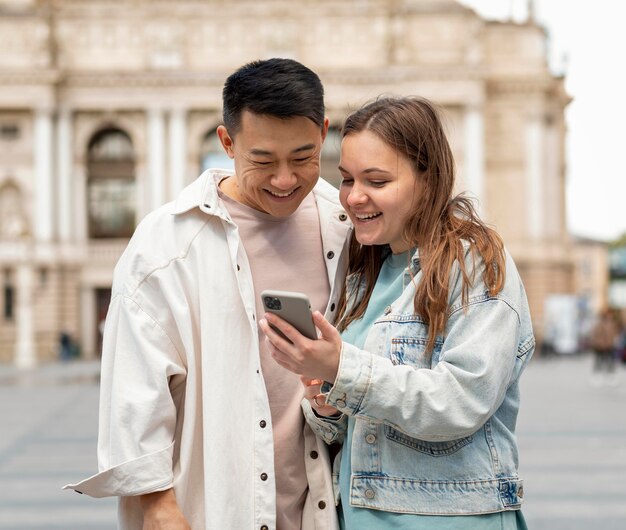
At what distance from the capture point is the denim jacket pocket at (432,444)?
2.54 m

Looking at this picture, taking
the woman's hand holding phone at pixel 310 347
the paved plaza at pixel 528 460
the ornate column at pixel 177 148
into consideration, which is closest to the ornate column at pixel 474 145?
the ornate column at pixel 177 148

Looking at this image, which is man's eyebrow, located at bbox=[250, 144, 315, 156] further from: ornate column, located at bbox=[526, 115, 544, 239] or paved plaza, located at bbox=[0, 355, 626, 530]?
ornate column, located at bbox=[526, 115, 544, 239]

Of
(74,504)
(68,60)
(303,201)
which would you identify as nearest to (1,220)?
(68,60)

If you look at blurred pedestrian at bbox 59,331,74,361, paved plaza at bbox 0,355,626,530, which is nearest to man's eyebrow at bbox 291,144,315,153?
paved plaza at bbox 0,355,626,530

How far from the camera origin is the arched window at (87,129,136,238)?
45219 millimetres

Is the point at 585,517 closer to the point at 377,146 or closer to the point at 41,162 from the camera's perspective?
the point at 377,146

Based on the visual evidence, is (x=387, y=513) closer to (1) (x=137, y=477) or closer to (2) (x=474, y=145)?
(1) (x=137, y=477)

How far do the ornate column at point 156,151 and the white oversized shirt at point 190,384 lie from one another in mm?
41518

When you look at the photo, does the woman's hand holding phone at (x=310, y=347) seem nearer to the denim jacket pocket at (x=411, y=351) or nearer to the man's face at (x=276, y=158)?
the denim jacket pocket at (x=411, y=351)

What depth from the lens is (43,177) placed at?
142ft

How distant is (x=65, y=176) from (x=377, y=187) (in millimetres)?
42955

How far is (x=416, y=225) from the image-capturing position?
269 centimetres

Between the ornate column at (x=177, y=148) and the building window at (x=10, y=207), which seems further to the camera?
the ornate column at (x=177, y=148)

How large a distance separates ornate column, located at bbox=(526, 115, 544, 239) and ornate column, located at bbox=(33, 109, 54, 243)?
2100cm
